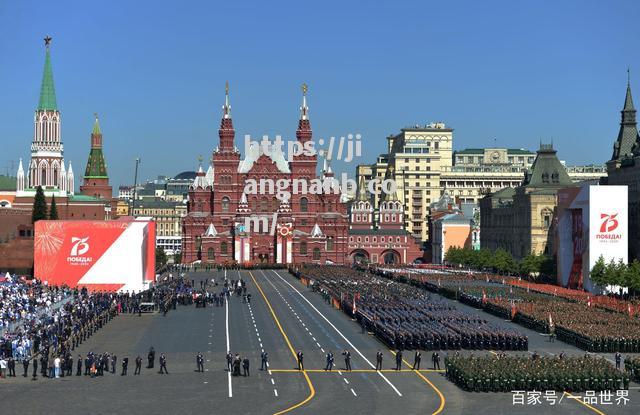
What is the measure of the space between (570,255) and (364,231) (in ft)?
214

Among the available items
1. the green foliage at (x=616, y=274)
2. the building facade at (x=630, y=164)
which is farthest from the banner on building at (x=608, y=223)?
the building facade at (x=630, y=164)

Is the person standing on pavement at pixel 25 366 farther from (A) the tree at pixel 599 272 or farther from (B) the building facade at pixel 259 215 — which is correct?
(B) the building facade at pixel 259 215

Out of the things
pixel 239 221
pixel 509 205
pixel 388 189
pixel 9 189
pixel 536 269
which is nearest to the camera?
pixel 536 269

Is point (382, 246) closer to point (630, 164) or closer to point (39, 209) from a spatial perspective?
point (39, 209)

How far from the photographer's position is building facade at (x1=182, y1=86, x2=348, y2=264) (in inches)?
5408

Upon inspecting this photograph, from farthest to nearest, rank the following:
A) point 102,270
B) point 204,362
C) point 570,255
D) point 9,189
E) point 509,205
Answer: point 9,189 < point 509,205 < point 570,255 < point 102,270 < point 204,362

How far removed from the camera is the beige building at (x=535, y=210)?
115m

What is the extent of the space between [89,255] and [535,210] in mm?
53452

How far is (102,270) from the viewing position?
254 feet

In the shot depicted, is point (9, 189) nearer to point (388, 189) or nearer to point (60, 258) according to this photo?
point (388, 189)

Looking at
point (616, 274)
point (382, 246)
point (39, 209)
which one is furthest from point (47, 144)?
point (616, 274)

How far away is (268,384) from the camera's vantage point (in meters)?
40.3

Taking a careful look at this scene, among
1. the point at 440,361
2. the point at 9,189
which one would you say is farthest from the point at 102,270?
the point at 9,189

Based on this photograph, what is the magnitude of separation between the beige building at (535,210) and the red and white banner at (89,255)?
159 feet
